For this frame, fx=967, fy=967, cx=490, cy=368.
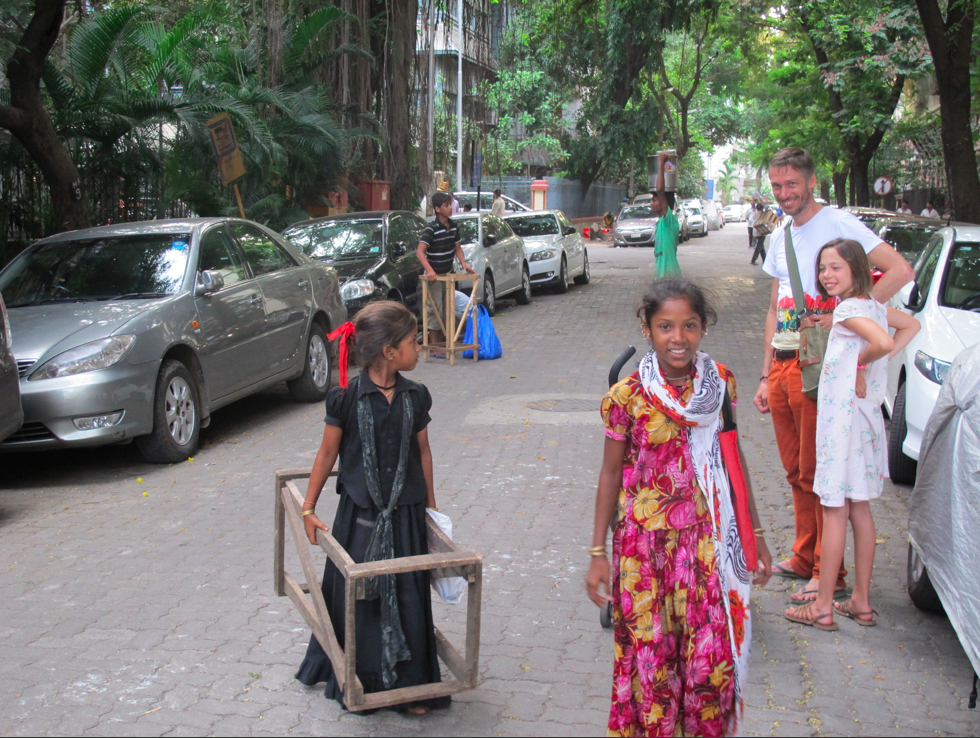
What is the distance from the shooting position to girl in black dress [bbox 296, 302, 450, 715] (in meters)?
3.32

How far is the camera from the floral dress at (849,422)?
402 cm

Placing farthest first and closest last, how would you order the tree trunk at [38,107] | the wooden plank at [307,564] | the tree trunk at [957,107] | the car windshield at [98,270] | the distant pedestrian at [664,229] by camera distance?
the tree trunk at [957,107] → the distant pedestrian at [664,229] → the tree trunk at [38,107] → the car windshield at [98,270] → the wooden plank at [307,564]

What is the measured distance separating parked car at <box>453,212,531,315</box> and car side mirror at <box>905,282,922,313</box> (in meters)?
7.29

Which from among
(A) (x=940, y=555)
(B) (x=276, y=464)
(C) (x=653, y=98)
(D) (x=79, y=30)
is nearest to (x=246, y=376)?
(B) (x=276, y=464)

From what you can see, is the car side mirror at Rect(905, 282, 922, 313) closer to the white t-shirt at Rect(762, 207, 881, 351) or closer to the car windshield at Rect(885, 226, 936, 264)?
the car windshield at Rect(885, 226, 936, 264)

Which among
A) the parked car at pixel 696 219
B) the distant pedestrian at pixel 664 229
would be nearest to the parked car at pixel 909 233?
the distant pedestrian at pixel 664 229

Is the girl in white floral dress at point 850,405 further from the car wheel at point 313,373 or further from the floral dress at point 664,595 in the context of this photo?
the car wheel at point 313,373

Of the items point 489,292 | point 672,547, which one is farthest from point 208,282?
point 489,292

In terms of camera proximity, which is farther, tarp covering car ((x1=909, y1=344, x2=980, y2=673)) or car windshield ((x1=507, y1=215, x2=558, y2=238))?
car windshield ((x1=507, y1=215, x2=558, y2=238))

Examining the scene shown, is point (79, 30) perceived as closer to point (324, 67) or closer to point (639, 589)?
point (324, 67)

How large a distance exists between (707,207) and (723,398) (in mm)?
54320

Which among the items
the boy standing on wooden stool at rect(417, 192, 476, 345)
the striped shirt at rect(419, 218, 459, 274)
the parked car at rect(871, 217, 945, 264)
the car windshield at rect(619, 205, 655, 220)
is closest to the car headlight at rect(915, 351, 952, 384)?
the parked car at rect(871, 217, 945, 264)

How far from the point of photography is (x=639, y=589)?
273 centimetres

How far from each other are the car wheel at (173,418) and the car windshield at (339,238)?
487 centimetres
